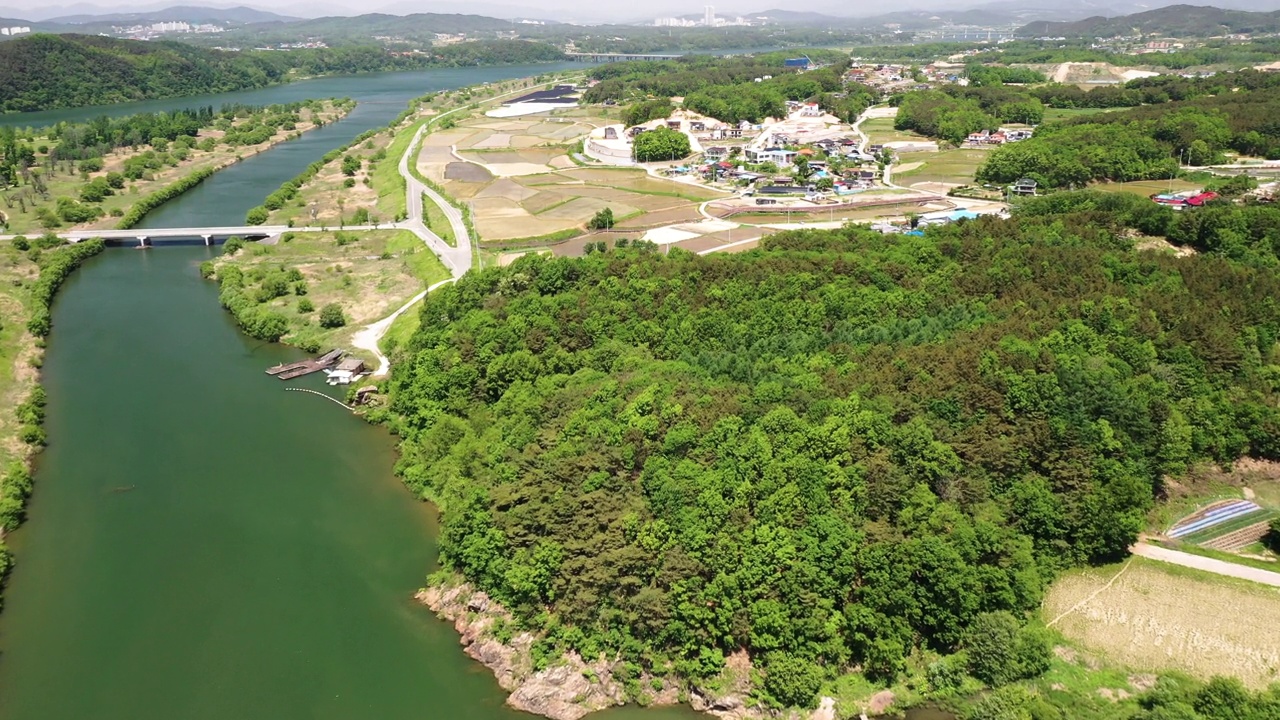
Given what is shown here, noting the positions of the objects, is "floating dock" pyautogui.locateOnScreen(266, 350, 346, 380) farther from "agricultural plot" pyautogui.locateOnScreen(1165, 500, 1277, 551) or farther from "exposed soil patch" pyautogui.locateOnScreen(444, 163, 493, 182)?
"exposed soil patch" pyautogui.locateOnScreen(444, 163, 493, 182)

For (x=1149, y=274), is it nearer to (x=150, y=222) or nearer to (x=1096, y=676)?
(x=1096, y=676)

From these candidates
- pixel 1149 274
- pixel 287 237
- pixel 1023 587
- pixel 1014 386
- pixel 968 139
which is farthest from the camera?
pixel 968 139

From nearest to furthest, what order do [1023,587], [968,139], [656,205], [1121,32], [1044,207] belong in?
[1023,587], [1044,207], [656,205], [968,139], [1121,32]

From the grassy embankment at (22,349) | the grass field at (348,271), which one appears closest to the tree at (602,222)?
the grass field at (348,271)

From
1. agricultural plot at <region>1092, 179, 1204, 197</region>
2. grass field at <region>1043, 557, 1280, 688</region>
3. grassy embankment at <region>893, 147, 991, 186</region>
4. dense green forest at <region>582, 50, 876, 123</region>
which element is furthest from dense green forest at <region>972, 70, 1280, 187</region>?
Answer: grass field at <region>1043, 557, 1280, 688</region>

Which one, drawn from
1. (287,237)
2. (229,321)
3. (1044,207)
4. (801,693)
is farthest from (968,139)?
(801,693)

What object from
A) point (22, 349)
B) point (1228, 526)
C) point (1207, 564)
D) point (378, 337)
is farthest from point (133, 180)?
point (1228, 526)
